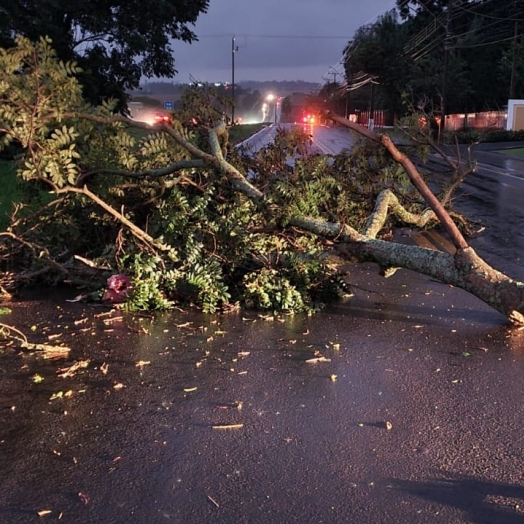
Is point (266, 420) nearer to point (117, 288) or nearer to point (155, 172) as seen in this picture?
point (117, 288)

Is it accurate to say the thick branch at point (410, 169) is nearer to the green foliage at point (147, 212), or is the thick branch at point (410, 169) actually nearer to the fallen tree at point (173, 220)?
the fallen tree at point (173, 220)

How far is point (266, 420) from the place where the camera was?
370cm

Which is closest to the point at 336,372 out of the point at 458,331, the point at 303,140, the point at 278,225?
the point at 458,331

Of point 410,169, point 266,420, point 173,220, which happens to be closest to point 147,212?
point 173,220

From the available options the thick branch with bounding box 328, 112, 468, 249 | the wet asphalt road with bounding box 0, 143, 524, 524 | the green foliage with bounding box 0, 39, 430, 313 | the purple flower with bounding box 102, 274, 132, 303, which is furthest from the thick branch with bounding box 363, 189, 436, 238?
the purple flower with bounding box 102, 274, 132, 303

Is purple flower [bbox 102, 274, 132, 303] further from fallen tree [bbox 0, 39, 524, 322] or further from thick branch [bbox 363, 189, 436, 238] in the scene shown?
thick branch [bbox 363, 189, 436, 238]

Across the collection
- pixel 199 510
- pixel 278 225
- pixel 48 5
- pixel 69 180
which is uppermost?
pixel 48 5

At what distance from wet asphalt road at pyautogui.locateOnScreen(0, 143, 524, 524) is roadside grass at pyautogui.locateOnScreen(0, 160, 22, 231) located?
12.4 feet

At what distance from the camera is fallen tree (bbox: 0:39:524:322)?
586 centimetres

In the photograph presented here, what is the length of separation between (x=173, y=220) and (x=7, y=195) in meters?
6.92

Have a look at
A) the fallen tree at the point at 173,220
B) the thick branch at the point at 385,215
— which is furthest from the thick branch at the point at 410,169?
the thick branch at the point at 385,215

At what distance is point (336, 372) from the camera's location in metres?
4.43

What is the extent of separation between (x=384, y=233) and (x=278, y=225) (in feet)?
11.0

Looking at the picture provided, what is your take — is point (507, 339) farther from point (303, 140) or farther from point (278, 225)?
point (303, 140)
